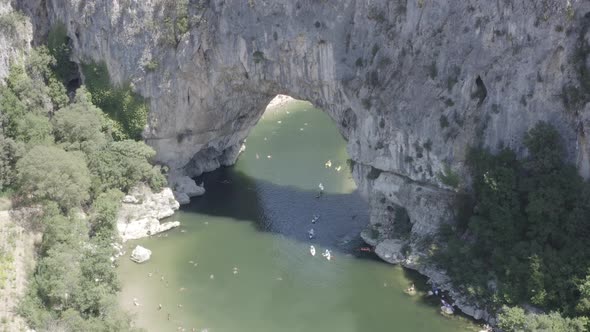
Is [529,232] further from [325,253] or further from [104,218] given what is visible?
[104,218]

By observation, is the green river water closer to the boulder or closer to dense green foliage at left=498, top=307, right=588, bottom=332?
the boulder

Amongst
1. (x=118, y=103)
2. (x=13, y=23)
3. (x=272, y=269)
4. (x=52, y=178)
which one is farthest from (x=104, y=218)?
Result: (x=13, y=23)

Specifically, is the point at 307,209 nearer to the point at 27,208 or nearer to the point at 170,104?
the point at 170,104

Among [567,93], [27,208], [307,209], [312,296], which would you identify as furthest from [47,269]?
[567,93]

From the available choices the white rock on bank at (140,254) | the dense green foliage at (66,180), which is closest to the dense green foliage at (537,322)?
the dense green foliage at (66,180)

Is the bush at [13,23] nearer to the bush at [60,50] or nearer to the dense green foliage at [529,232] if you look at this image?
the bush at [60,50]

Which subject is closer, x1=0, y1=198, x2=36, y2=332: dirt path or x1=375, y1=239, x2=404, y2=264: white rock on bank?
x1=0, y1=198, x2=36, y2=332: dirt path

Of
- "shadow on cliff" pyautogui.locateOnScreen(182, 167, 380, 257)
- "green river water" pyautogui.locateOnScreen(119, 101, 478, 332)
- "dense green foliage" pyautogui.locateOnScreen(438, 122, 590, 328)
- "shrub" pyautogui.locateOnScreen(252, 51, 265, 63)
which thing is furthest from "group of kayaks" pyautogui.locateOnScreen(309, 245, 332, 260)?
"shrub" pyautogui.locateOnScreen(252, 51, 265, 63)
